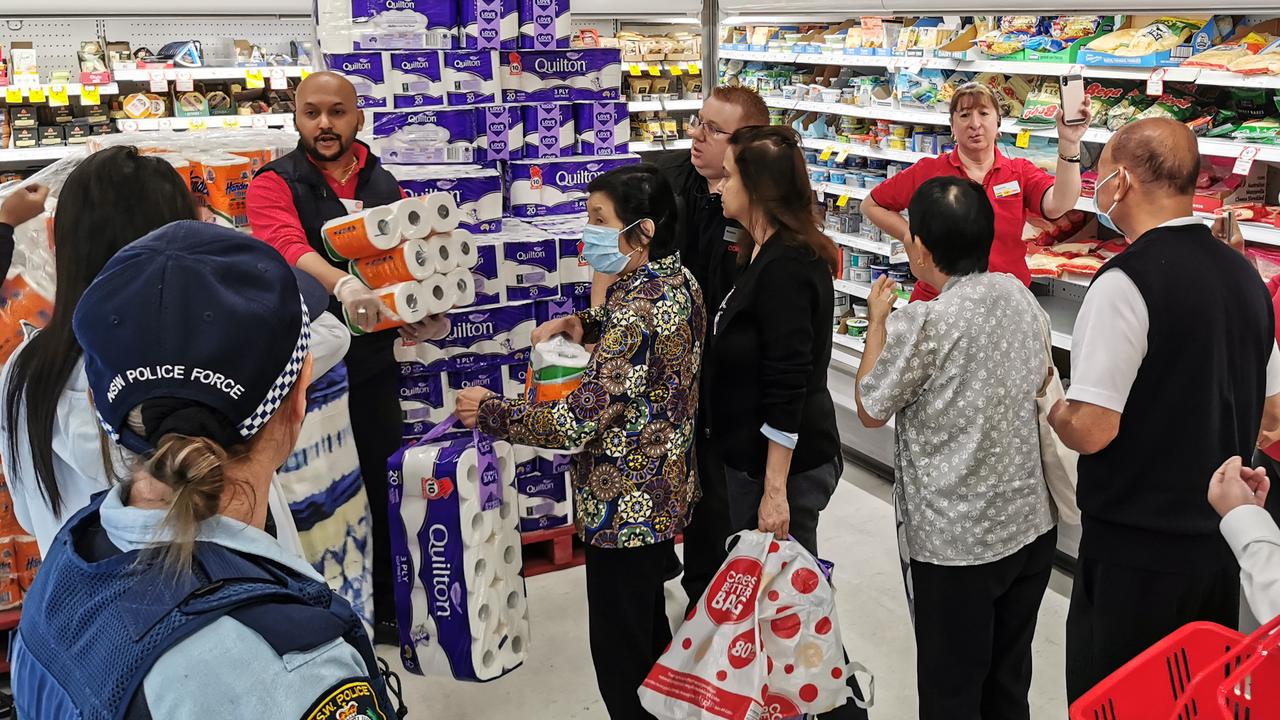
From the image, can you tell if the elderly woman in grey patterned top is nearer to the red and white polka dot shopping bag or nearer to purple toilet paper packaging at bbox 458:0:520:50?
the red and white polka dot shopping bag

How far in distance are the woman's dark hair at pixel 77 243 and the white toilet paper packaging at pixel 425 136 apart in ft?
5.02

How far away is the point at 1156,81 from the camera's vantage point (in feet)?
12.1

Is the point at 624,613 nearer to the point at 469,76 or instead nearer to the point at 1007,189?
the point at 469,76

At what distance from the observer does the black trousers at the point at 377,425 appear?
3410 mm

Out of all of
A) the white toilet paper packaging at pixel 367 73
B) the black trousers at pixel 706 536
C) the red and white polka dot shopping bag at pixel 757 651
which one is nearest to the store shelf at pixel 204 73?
the white toilet paper packaging at pixel 367 73

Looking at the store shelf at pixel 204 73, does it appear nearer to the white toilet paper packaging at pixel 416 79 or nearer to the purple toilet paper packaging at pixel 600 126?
the white toilet paper packaging at pixel 416 79

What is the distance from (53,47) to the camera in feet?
18.2

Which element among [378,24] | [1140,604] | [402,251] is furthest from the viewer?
[378,24]

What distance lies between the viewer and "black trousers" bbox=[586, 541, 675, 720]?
265 cm

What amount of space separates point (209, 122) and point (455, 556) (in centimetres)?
378

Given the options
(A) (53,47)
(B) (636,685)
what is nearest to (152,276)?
(B) (636,685)

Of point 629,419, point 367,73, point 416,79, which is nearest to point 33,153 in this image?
point 367,73

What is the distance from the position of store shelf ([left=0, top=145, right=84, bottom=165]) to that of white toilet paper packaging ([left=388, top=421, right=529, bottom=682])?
3.37 m

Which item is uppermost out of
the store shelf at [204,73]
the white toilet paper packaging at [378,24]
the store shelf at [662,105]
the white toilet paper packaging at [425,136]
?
the white toilet paper packaging at [378,24]
